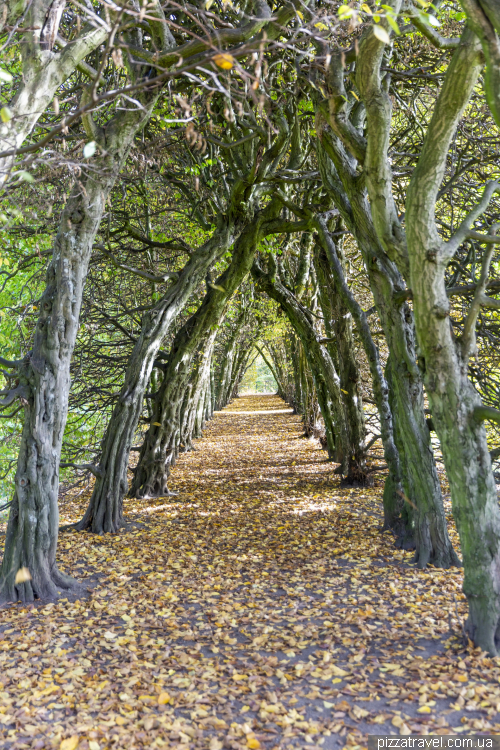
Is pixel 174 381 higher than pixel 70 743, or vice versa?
pixel 174 381

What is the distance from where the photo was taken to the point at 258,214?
33.7ft

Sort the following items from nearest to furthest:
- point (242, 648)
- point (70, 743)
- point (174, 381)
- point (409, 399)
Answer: point (70, 743) → point (242, 648) → point (409, 399) → point (174, 381)

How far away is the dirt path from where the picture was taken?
317 cm

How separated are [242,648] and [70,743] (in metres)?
1.57

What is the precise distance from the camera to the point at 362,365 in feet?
47.5

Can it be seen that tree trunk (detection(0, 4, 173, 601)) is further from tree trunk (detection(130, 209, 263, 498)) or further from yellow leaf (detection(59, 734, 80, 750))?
tree trunk (detection(130, 209, 263, 498))

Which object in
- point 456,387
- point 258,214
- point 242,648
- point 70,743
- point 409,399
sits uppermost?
point 258,214

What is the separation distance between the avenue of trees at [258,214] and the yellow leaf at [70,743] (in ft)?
7.14

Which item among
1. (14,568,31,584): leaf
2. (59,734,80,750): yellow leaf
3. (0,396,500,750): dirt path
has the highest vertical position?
(14,568,31,584): leaf

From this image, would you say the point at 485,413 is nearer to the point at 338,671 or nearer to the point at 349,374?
the point at 338,671

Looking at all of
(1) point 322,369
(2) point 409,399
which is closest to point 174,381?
(1) point 322,369

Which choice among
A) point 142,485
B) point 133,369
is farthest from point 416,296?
point 142,485

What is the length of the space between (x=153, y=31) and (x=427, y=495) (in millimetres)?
5368

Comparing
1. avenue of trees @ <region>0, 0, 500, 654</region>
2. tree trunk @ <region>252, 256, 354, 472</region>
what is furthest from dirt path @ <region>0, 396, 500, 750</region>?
tree trunk @ <region>252, 256, 354, 472</region>
